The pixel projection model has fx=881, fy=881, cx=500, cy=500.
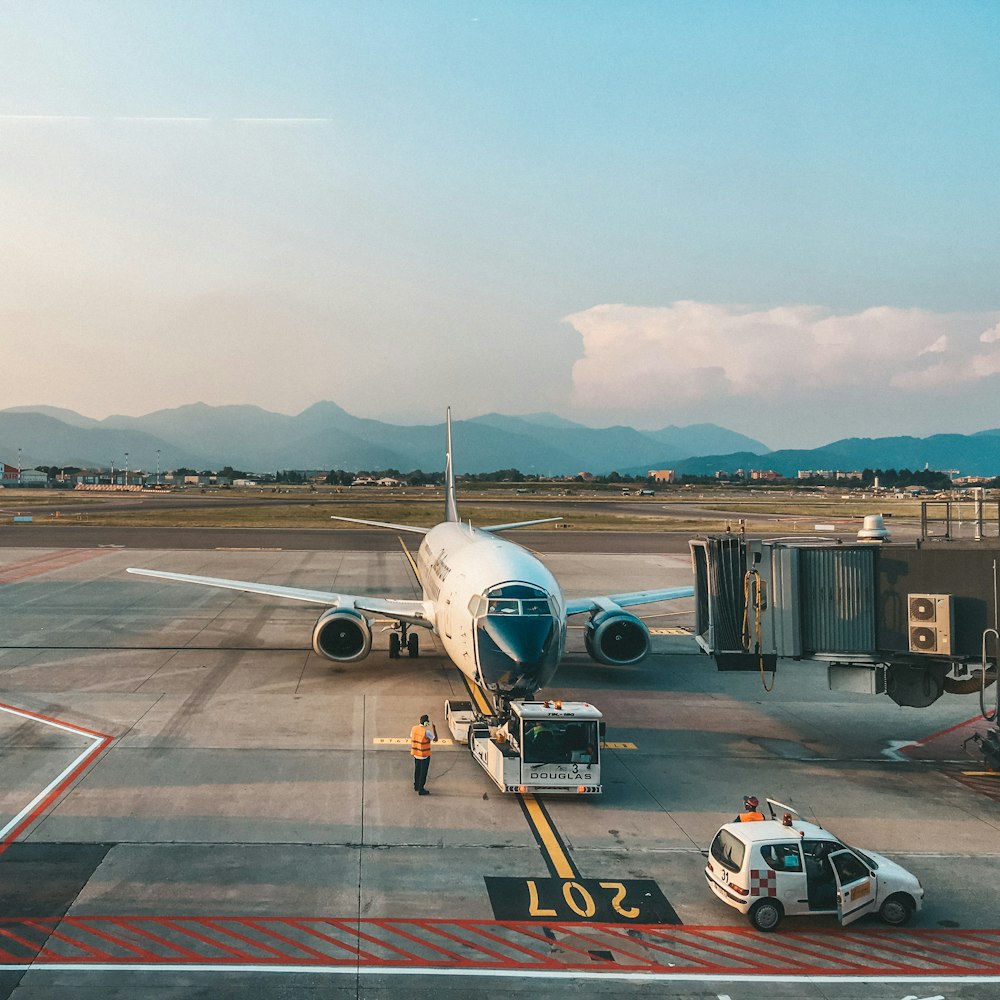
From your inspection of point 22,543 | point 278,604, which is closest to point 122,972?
point 278,604

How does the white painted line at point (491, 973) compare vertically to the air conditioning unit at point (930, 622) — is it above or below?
below

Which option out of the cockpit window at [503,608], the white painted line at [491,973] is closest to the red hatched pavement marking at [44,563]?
the cockpit window at [503,608]

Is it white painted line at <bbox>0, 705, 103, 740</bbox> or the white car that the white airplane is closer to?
the white car

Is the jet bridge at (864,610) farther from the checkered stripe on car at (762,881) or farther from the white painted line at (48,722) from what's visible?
the white painted line at (48,722)

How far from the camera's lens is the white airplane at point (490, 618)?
20625mm

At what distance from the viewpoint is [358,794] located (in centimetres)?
1906

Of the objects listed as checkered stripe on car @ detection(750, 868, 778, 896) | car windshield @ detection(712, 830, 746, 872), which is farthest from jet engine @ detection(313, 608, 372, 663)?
checkered stripe on car @ detection(750, 868, 778, 896)

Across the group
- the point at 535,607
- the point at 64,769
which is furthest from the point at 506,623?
the point at 64,769

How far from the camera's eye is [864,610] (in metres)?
21.5

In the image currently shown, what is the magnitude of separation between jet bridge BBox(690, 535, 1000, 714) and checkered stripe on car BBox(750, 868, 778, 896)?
8.52 m

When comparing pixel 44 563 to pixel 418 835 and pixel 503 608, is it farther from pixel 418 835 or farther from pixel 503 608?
pixel 418 835

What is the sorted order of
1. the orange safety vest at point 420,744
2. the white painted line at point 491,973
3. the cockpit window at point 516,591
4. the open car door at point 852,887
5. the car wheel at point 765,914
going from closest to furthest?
1. the white painted line at point 491,973
2. the car wheel at point 765,914
3. the open car door at point 852,887
4. the orange safety vest at point 420,744
5. the cockpit window at point 516,591

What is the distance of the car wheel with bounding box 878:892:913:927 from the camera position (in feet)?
46.0

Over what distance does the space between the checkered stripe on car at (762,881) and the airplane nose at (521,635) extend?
7.64 meters
